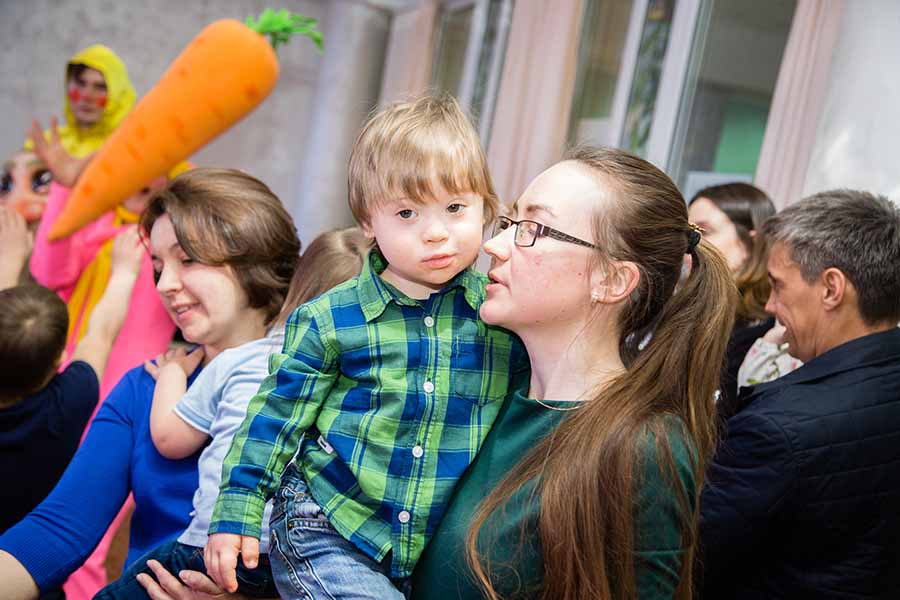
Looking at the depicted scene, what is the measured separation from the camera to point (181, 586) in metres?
1.51

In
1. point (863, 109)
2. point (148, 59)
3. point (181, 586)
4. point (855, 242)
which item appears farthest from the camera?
point (148, 59)

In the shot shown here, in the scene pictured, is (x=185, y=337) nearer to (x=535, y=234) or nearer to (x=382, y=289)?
(x=382, y=289)

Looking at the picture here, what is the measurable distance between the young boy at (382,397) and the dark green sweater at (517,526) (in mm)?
32

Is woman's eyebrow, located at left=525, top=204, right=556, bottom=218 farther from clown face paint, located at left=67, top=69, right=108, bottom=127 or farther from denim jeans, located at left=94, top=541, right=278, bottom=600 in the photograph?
clown face paint, located at left=67, top=69, right=108, bottom=127

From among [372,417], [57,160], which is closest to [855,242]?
[372,417]

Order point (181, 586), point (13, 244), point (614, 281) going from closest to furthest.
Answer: point (614, 281) → point (181, 586) → point (13, 244)

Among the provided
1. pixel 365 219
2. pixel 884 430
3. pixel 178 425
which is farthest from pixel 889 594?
pixel 178 425

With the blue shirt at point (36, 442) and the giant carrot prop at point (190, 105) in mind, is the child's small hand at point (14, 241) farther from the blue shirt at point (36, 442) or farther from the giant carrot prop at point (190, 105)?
the blue shirt at point (36, 442)

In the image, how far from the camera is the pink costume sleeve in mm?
3350

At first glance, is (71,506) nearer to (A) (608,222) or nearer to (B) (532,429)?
(B) (532,429)

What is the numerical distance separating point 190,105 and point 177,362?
4.48 ft

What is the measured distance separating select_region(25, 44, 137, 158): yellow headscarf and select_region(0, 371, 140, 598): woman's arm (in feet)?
7.93

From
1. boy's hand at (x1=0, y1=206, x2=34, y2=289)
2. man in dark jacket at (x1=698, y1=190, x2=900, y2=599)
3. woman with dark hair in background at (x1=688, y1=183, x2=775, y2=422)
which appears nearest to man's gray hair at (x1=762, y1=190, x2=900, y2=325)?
man in dark jacket at (x1=698, y1=190, x2=900, y2=599)

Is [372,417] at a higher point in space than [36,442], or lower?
higher
